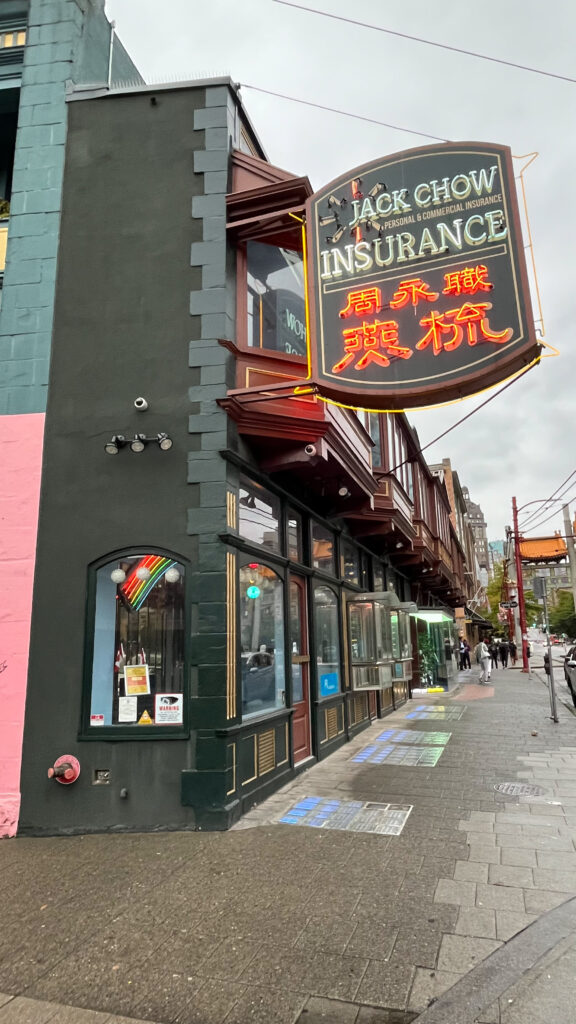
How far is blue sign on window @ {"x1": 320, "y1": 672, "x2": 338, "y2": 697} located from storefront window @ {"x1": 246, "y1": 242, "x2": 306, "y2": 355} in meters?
5.19

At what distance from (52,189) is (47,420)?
325 cm

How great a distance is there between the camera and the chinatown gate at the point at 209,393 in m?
6.27

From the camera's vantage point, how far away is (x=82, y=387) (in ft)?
24.5

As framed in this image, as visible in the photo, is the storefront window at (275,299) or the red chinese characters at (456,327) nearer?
the red chinese characters at (456,327)

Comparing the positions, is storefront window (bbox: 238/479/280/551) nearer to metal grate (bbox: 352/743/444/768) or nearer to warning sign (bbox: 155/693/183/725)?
warning sign (bbox: 155/693/183/725)

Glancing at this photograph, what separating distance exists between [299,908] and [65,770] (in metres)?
3.17

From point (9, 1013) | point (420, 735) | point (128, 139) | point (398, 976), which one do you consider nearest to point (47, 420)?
point (128, 139)

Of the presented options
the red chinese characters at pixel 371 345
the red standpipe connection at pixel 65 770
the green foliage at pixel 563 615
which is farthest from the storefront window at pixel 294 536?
the green foliage at pixel 563 615

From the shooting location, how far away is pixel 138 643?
22.2ft

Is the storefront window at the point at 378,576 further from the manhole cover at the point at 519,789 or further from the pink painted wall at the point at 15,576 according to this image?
the pink painted wall at the point at 15,576

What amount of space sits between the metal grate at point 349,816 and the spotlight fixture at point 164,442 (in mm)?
4233

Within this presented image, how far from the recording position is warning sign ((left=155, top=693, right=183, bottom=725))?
21.3 ft

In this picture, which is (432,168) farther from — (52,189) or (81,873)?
(81,873)

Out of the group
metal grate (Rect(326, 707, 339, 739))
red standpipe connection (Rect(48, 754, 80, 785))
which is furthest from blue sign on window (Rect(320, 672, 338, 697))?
red standpipe connection (Rect(48, 754, 80, 785))
